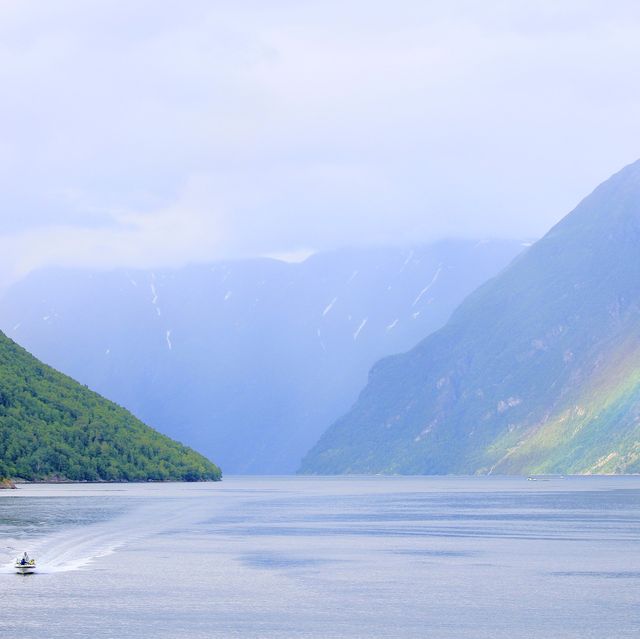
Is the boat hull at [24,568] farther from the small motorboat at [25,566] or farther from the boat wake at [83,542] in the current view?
the boat wake at [83,542]

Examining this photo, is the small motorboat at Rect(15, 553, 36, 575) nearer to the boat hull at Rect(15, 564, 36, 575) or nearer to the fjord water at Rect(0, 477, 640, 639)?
the boat hull at Rect(15, 564, 36, 575)

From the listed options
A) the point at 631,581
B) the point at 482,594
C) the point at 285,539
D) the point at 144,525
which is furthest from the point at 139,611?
the point at 144,525

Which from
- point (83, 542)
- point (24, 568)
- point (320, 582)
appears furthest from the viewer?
point (83, 542)

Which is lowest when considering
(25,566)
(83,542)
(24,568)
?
(24,568)

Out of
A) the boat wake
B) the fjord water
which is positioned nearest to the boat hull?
the fjord water

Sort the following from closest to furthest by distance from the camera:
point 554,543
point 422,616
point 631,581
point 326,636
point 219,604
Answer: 1. point 326,636
2. point 422,616
3. point 219,604
4. point 631,581
5. point 554,543

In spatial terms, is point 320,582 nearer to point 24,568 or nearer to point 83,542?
point 24,568

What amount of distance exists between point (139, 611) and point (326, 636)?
49.7 ft

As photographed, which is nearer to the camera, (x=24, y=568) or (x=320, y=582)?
(x=320, y=582)

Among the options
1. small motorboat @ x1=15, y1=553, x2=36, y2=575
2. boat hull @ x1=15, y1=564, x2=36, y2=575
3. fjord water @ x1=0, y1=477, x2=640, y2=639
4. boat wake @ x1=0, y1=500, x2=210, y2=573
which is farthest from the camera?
boat wake @ x1=0, y1=500, x2=210, y2=573

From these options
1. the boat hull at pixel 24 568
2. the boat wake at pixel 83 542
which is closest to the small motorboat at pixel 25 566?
the boat hull at pixel 24 568

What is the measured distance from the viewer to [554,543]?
145750 mm

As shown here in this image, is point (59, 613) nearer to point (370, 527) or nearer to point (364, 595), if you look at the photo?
point (364, 595)

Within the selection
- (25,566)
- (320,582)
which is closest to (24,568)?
(25,566)
